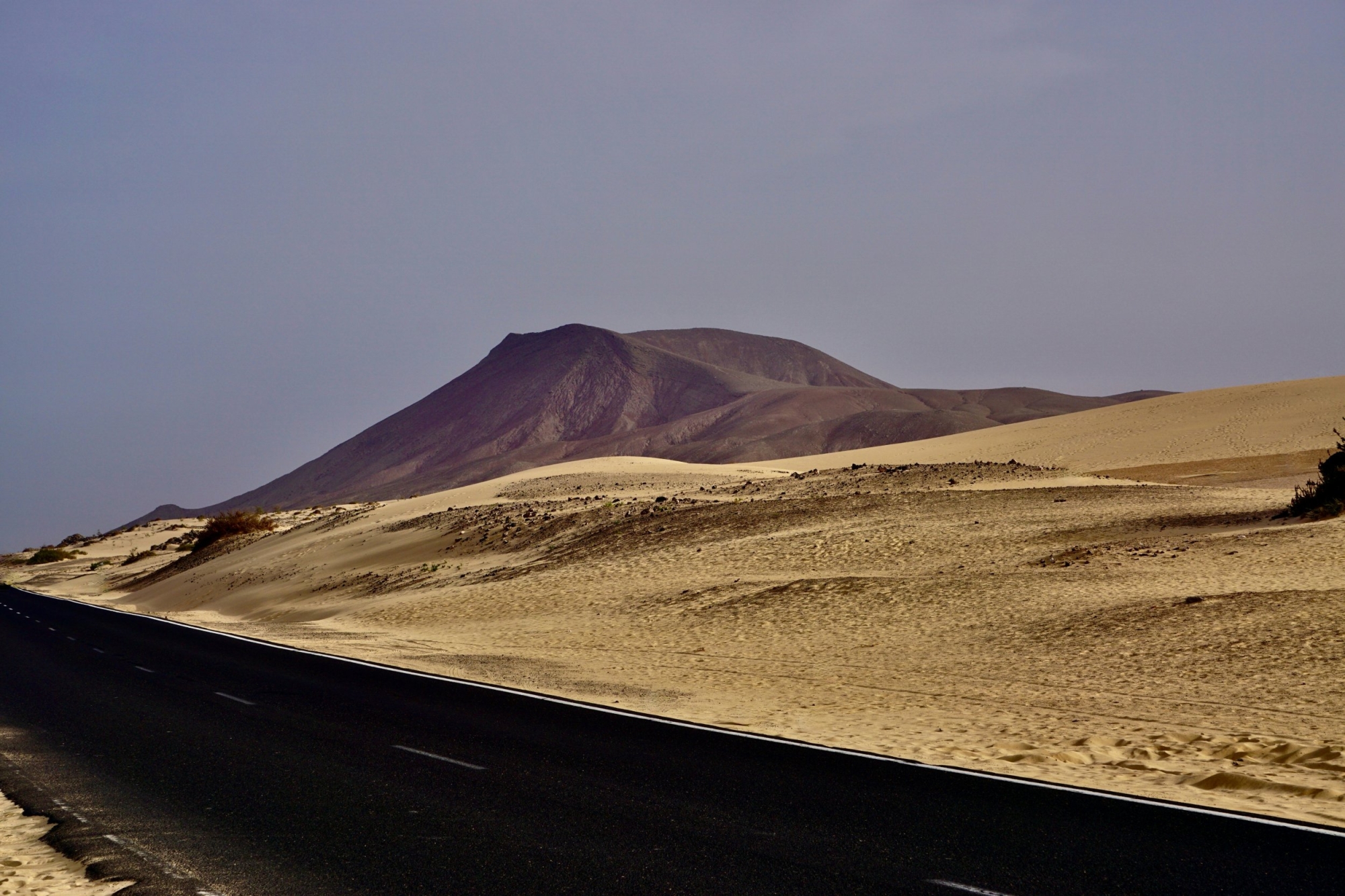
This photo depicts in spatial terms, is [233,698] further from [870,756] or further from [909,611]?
[909,611]

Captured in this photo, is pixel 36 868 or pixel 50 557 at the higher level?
pixel 50 557

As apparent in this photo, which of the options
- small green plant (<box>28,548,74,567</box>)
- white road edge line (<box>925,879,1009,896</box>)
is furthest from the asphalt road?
small green plant (<box>28,548,74,567</box>)

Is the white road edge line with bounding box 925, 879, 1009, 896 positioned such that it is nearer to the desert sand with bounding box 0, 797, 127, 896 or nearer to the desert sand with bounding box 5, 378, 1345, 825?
the desert sand with bounding box 5, 378, 1345, 825

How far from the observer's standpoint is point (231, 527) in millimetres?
63188

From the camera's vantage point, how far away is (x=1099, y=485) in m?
34.0

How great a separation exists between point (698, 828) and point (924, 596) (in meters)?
14.7

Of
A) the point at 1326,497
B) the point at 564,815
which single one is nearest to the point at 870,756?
the point at 564,815

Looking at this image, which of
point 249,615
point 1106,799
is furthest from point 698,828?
point 249,615

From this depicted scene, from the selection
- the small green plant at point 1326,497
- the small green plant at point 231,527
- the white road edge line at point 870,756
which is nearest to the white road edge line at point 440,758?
the white road edge line at point 870,756

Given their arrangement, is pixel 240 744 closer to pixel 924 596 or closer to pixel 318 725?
pixel 318 725

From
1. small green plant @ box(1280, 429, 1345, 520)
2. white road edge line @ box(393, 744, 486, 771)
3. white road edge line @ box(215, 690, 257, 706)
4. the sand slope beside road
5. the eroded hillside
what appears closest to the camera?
white road edge line @ box(393, 744, 486, 771)

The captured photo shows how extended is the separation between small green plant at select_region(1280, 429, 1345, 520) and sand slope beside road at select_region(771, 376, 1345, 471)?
3033 cm

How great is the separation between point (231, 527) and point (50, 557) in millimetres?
37282

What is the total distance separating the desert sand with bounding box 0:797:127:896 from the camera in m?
6.98
